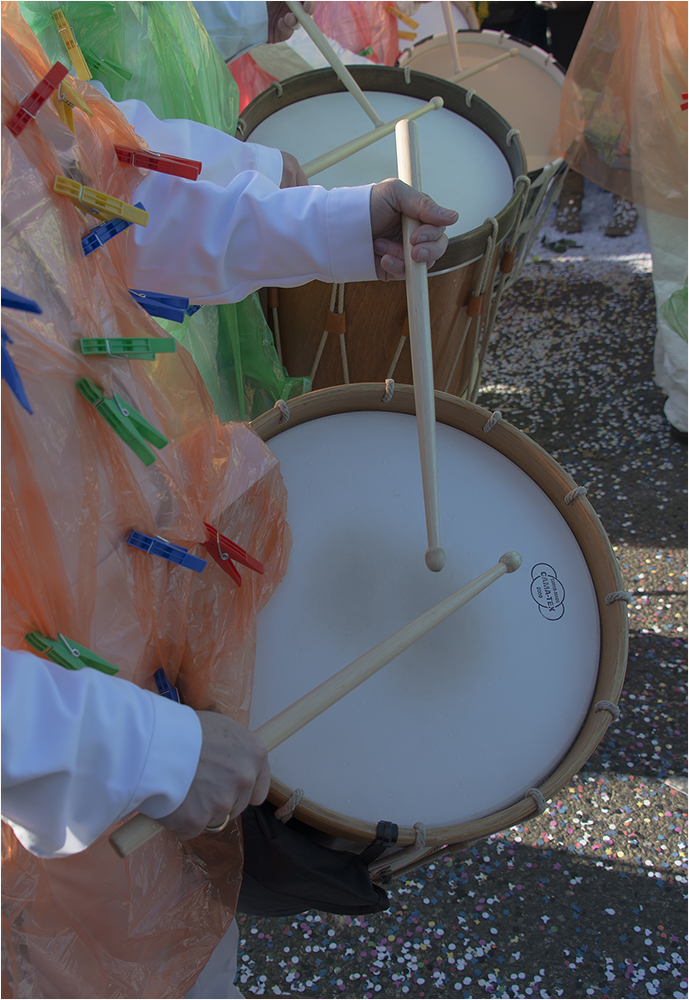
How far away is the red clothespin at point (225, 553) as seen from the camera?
31.0 inches

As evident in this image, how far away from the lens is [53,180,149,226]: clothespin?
63 centimetres

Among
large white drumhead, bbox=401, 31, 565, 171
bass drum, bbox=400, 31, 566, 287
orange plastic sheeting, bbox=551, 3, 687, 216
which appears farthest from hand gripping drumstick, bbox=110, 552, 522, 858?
large white drumhead, bbox=401, 31, 565, 171

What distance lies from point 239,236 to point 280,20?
924 mm

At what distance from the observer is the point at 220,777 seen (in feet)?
1.97

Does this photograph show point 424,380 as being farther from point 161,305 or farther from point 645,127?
point 645,127

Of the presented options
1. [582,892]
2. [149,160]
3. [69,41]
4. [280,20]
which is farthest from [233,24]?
[582,892]

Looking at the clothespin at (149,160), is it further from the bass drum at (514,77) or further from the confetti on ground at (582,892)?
the bass drum at (514,77)

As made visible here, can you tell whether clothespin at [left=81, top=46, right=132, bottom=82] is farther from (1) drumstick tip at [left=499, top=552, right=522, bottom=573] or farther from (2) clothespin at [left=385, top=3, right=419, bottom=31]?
(2) clothespin at [left=385, top=3, right=419, bottom=31]

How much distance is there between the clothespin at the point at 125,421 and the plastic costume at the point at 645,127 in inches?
70.6

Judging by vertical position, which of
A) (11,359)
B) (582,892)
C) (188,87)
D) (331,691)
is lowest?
(582,892)

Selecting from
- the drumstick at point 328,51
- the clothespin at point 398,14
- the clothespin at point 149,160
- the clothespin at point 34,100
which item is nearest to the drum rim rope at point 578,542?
the clothespin at point 149,160

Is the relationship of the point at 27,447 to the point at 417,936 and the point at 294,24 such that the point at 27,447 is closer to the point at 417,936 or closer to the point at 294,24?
the point at 417,936

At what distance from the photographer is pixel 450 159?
1480mm

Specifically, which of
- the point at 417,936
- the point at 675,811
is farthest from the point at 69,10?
the point at 675,811
